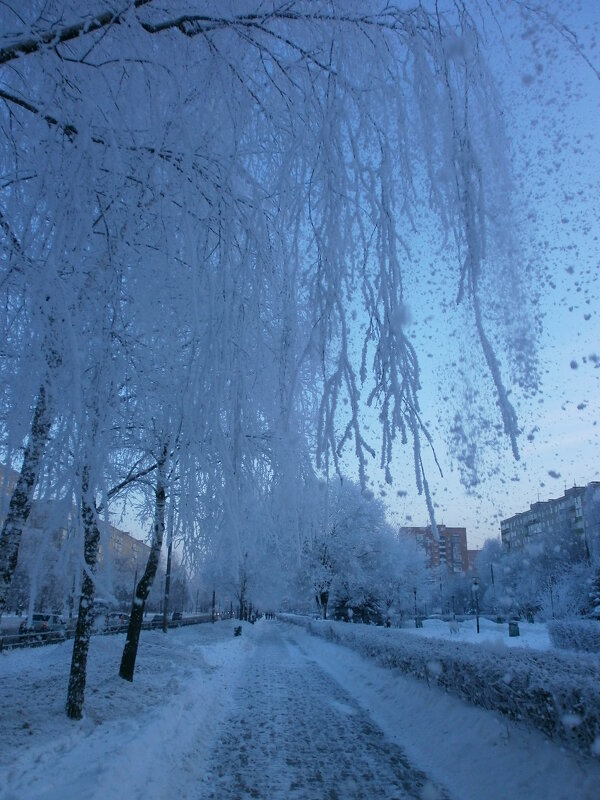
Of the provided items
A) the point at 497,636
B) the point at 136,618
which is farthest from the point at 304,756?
the point at 497,636

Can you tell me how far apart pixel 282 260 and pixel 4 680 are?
9.29 metres

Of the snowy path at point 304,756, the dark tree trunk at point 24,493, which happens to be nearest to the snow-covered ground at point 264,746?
the snowy path at point 304,756

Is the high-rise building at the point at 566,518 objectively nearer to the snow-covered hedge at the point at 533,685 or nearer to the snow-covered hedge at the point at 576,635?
the snow-covered hedge at the point at 576,635

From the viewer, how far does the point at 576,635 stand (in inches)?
582

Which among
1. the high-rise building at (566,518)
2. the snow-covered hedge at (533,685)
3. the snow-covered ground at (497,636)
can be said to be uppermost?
the high-rise building at (566,518)

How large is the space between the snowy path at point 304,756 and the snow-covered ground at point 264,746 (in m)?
0.02

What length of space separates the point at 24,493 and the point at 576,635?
15731mm

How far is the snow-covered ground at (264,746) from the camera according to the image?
14.3 feet

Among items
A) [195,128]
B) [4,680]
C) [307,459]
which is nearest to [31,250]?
[195,128]

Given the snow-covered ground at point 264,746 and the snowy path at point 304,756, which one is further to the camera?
the snowy path at point 304,756

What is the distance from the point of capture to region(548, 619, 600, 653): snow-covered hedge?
14.2 meters

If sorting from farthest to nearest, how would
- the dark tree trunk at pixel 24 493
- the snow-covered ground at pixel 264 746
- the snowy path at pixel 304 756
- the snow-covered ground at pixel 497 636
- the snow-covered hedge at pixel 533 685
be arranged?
the snow-covered ground at pixel 497 636, the snowy path at pixel 304 756, the snow-covered ground at pixel 264 746, the snow-covered hedge at pixel 533 685, the dark tree trunk at pixel 24 493

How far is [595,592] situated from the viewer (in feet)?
102

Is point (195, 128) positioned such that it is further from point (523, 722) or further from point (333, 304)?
point (523, 722)
